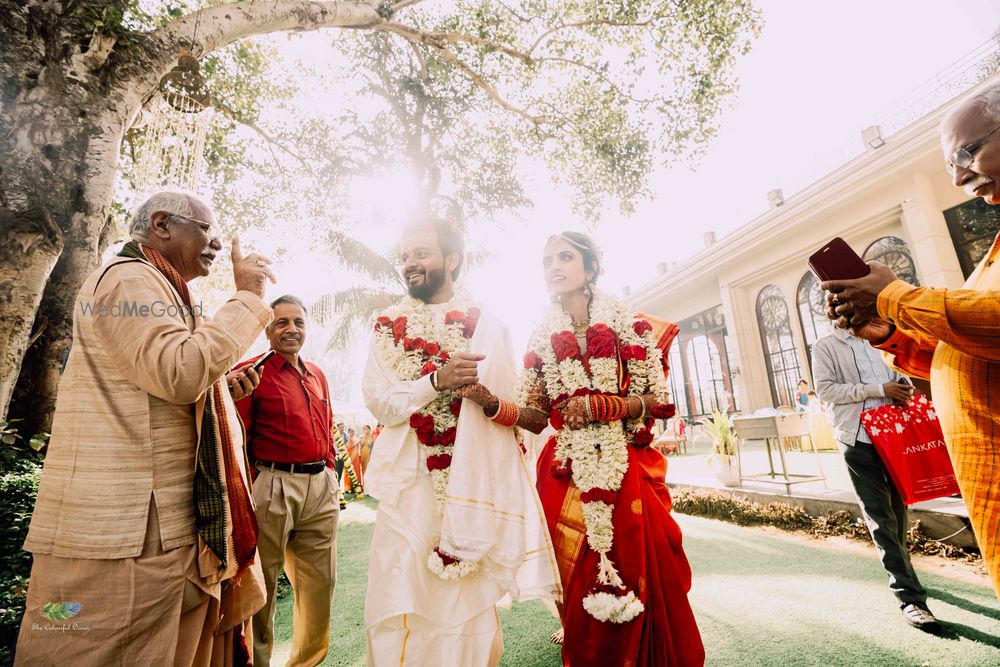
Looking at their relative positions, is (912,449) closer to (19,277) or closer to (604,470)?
(604,470)

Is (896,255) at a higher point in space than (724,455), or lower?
higher

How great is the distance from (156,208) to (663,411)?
102 inches

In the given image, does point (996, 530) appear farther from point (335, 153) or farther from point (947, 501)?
point (335, 153)

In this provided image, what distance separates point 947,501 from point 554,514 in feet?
15.5

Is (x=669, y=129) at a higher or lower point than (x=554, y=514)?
higher

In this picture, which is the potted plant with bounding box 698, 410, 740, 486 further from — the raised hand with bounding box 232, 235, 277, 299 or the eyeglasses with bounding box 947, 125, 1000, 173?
the raised hand with bounding box 232, 235, 277, 299

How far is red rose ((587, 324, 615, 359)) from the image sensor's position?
108 inches

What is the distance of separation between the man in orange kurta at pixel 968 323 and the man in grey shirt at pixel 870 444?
1547mm

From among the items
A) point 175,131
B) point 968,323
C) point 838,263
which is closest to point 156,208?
point 838,263

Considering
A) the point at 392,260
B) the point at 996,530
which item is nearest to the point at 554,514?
the point at 996,530

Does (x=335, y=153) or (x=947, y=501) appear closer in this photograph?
(x=947, y=501)

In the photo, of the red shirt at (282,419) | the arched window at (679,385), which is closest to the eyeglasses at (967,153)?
the red shirt at (282,419)

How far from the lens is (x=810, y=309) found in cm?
1405

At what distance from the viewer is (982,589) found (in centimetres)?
352
